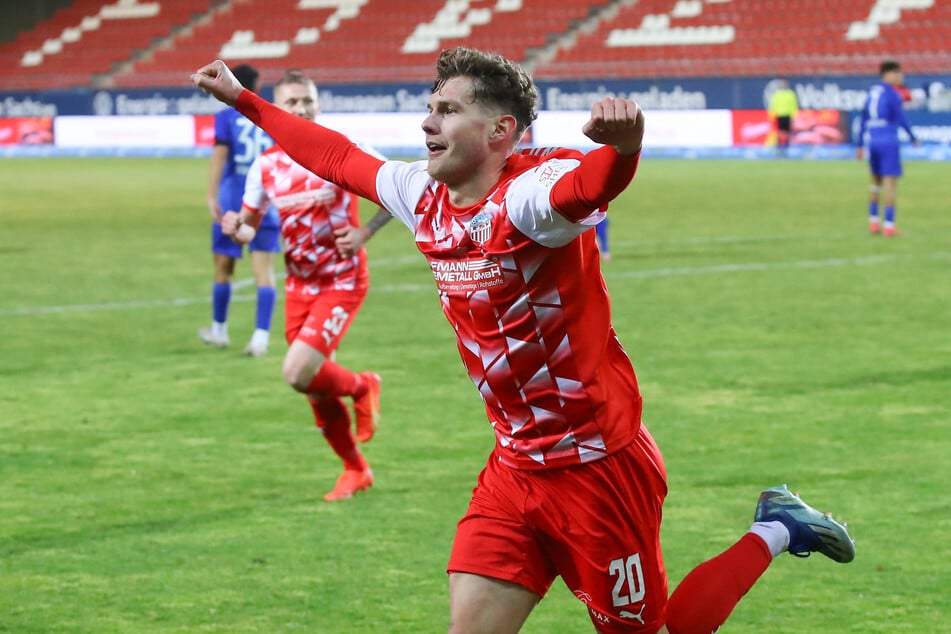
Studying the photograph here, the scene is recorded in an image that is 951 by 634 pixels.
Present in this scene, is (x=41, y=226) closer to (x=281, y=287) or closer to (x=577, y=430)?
(x=281, y=287)

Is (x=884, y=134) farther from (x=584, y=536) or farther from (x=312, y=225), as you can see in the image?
(x=584, y=536)

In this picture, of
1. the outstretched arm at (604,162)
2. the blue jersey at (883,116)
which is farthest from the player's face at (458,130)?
the blue jersey at (883,116)

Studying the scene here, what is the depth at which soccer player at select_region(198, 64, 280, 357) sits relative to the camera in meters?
11.6

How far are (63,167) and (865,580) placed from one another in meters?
31.6

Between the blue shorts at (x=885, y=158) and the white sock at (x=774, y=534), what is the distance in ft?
48.5

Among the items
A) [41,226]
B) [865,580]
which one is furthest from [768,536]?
[41,226]

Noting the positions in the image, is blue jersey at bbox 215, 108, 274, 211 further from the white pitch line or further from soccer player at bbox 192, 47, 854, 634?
soccer player at bbox 192, 47, 854, 634

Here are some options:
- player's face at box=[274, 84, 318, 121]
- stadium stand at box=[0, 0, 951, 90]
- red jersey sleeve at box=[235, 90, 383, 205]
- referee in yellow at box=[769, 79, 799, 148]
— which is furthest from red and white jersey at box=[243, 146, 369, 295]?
stadium stand at box=[0, 0, 951, 90]

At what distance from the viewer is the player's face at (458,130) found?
153 inches

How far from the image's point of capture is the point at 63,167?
35.3 metres

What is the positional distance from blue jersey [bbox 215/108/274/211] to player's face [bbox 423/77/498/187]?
8121 mm

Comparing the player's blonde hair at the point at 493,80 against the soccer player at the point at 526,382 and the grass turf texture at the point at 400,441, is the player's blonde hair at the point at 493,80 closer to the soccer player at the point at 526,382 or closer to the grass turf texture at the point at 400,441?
the soccer player at the point at 526,382

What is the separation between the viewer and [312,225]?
310 inches

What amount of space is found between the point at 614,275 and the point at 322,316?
837 centimetres
